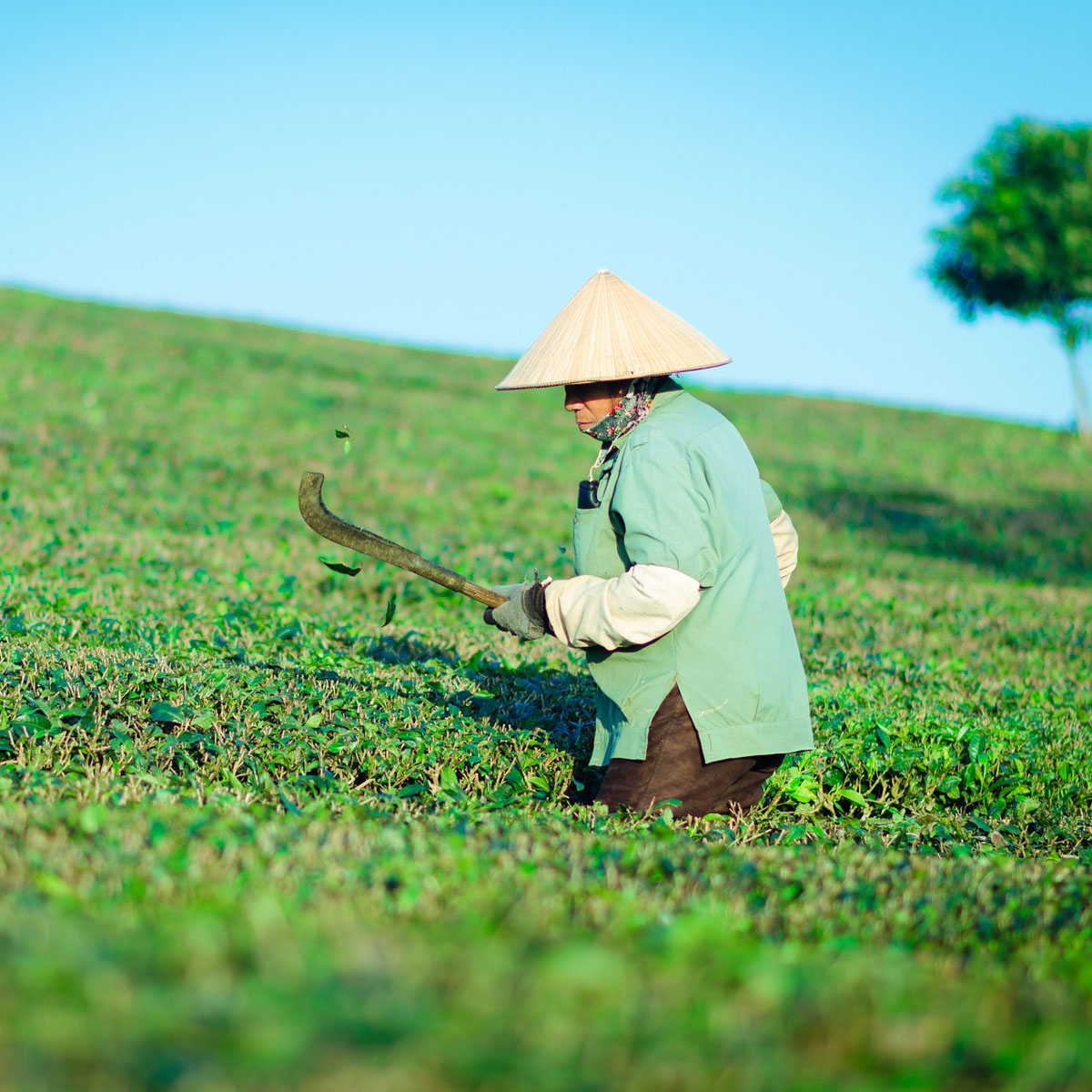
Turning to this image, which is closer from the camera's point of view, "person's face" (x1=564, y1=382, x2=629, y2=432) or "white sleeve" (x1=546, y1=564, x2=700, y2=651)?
"white sleeve" (x1=546, y1=564, x2=700, y2=651)

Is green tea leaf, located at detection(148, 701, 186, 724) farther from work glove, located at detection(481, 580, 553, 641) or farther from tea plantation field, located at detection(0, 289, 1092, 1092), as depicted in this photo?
work glove, located at detection(481, 580, 553, 641)

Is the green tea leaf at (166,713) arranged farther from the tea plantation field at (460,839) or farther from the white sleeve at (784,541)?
the white sleeve at (784,541)

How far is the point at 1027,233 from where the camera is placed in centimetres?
3183

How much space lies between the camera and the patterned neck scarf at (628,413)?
4.32 m

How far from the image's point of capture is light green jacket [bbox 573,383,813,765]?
4.00 metres

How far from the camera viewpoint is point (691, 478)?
405 cm

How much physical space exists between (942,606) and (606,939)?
907 cm

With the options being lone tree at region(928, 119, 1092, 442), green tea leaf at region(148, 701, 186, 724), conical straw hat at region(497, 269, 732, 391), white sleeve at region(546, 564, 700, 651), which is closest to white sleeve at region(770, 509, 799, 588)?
conical straw hat at region(497, 269, 732, 391)

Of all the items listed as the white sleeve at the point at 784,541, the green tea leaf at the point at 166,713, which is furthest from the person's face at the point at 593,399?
the green tea leaf at the point at 166,713

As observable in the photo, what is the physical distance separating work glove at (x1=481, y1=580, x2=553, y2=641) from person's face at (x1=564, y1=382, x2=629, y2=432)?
2.22ft

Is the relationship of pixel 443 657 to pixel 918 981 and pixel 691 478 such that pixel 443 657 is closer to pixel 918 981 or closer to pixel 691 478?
pixel 691 478

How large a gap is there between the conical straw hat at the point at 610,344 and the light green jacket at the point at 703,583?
0.59 ft

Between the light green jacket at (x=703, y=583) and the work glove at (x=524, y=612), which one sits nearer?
the light green jacket at (x=703, y=583)

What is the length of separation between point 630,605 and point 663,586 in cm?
14
